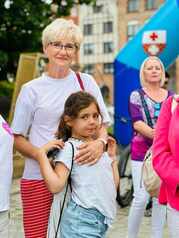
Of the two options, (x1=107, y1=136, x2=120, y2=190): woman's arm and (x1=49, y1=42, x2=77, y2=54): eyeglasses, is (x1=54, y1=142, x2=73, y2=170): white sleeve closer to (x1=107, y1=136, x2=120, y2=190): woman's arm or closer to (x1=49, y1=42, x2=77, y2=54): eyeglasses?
(x1=107, y1=136, x2=120, y2=190): woman's arm

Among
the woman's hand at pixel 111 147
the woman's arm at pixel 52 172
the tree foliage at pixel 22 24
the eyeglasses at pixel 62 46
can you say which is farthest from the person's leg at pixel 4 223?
the tree foliage at pixel 22 24

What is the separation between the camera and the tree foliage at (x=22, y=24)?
41.0ft

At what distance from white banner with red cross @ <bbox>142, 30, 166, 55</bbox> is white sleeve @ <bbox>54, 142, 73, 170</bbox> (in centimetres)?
570

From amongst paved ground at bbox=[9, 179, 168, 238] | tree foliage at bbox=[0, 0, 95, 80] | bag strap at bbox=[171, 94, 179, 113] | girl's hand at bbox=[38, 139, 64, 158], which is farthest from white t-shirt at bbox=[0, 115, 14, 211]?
tree foliage at bbox=[0, 0, 95, 80]

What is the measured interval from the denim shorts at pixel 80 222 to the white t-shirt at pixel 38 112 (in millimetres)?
397

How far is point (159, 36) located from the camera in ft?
28.1

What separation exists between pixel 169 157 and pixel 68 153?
53 centimetres

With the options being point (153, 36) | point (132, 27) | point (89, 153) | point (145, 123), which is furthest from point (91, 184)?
point (132, 27)

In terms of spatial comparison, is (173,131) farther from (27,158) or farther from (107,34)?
(107,34)

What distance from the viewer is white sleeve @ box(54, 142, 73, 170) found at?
2842 mm

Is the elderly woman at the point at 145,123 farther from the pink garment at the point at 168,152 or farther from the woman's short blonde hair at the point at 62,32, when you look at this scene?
the pink garment at the point at 168,152

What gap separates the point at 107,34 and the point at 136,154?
60.7m

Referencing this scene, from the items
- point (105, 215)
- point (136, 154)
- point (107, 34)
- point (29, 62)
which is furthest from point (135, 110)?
point (107, 34)

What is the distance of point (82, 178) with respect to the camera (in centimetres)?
287
